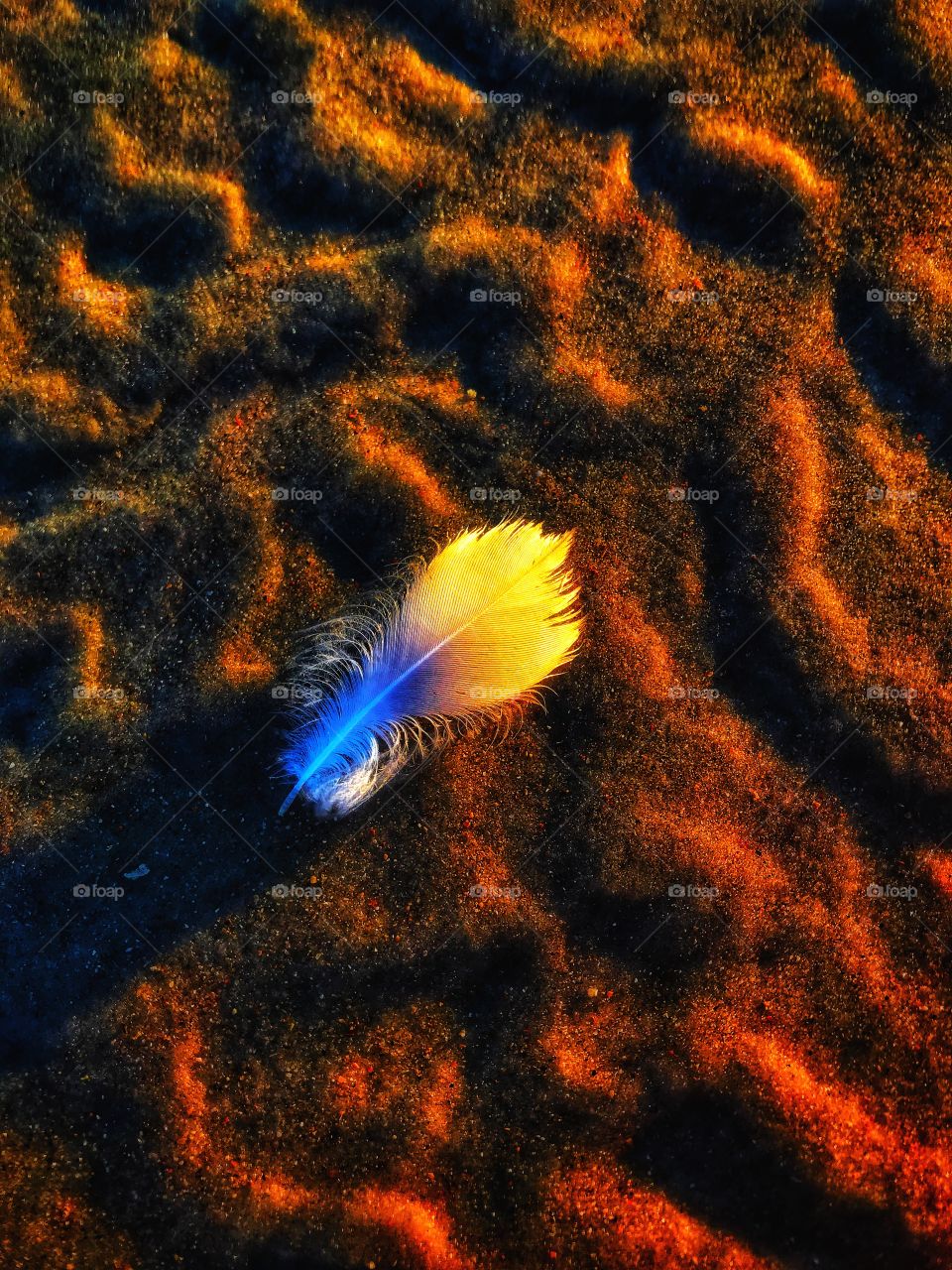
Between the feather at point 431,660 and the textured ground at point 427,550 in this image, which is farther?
the textured ground at point 427,550

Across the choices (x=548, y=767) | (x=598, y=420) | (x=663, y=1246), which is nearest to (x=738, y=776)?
(x=548, y=767)

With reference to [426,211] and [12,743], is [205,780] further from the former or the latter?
[426,211]

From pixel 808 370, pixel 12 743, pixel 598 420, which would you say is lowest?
pixel 12 743

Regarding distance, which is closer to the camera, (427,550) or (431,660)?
(431,660)

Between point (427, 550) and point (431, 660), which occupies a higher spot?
point (427, 550)

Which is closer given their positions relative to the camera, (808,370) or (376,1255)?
(376,1255)
